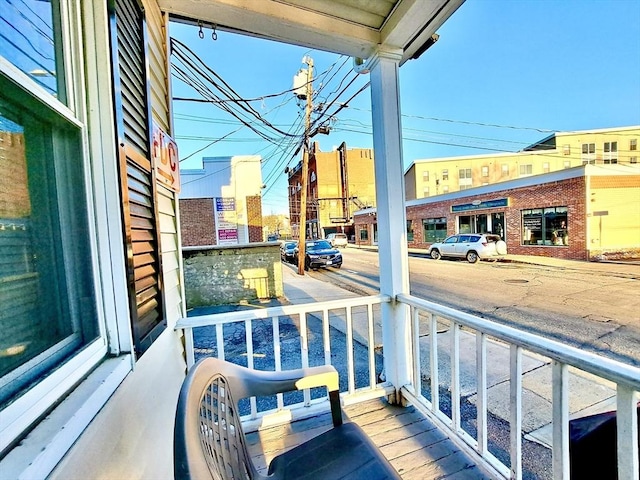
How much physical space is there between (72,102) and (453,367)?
1.92m

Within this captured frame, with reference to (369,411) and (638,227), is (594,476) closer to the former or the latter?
(369,411)

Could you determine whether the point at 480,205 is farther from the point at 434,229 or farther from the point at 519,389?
the point at 519,389

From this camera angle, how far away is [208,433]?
0.73 m

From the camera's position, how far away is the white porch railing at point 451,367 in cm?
85

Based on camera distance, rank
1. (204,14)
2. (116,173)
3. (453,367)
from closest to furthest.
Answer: (116,173) → (453,367) → (204,14)

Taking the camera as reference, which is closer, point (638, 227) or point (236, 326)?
point (236, 326)

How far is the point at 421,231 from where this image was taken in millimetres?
16828

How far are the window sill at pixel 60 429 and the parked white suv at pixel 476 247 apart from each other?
1221 centimetres

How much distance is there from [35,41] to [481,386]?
6.47 ft

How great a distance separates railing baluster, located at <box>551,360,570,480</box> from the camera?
979 mm

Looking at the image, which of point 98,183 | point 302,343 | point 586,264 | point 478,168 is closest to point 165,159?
point 98,183

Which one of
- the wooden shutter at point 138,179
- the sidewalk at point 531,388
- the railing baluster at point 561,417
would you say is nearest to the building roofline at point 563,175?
the sidewalk at point 531,388

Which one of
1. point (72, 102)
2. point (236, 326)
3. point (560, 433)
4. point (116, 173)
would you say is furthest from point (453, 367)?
point (236, 326)

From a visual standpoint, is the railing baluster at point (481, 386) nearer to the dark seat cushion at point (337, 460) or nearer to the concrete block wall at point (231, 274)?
the dark seat cushion at point (337, 460)
